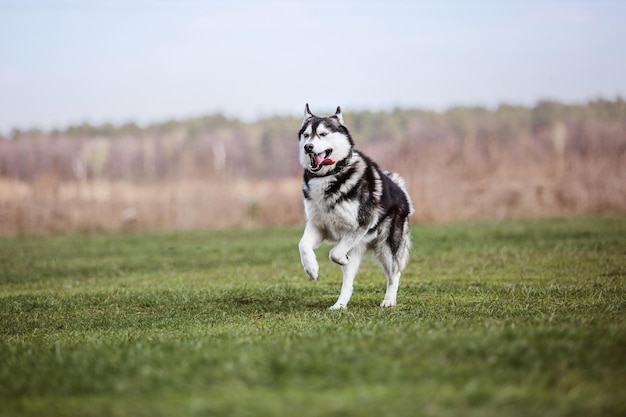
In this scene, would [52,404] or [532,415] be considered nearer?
[532,415]

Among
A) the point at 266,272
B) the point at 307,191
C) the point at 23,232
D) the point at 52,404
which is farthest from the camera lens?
the point at 23,232

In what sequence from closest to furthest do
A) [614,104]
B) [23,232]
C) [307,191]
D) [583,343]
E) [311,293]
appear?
[583,343], [307,191], [311,293], [23,232], [614,104]

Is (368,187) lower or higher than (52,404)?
higher

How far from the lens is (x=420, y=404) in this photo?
15.1ft

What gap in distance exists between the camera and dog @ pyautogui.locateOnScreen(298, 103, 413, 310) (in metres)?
9.40

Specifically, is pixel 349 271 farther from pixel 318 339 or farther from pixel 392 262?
pixel 318 339

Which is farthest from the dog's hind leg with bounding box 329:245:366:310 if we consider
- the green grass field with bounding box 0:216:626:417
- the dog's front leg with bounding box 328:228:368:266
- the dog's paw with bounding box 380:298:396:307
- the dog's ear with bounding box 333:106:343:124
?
the dog's ear with bounding box 333:106:343:124

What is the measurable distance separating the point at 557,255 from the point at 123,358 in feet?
39.3

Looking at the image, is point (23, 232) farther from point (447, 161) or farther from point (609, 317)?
point (609, 317)

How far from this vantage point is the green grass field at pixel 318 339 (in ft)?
15.7

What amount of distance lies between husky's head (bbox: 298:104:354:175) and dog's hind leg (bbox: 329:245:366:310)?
1.00 m

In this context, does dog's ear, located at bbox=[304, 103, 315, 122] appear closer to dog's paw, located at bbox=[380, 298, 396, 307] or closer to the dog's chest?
the dog's chest

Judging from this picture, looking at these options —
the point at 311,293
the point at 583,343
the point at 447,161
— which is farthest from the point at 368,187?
the point at 447,161

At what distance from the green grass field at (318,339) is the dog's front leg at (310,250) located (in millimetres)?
525
